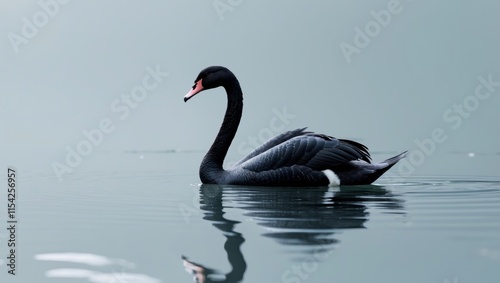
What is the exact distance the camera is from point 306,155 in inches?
311

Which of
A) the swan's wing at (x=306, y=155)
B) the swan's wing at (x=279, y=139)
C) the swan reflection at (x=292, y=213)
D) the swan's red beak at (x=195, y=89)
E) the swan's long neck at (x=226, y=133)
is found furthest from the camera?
the swan's long neck at (x=226, y=133)

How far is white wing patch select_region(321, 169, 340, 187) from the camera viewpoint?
793cm

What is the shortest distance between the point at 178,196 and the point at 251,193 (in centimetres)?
85

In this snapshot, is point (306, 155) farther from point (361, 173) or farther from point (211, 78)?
point (211, 78)

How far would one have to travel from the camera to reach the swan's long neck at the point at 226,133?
8.74 metres

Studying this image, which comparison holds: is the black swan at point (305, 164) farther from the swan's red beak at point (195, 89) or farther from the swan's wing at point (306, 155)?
the swan's red beak at point (195, 89)

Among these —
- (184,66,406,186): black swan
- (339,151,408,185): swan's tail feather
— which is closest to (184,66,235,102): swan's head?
(184,66,406,186): black swan

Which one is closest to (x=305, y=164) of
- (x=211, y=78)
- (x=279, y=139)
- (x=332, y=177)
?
(x=332, y=177)

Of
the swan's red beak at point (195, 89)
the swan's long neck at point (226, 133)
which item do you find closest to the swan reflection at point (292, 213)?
the swan's long neck at point (226, 133)

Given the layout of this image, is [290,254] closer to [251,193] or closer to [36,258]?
[36,258]

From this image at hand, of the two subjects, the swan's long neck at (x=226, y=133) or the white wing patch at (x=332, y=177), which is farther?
the swan's long neck at (x=226, y=133)

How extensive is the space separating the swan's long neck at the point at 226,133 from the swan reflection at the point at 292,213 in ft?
0.95

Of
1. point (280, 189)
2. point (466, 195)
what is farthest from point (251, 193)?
point (466, 195)

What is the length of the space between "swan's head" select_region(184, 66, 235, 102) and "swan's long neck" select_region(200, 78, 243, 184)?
0.10 meters
